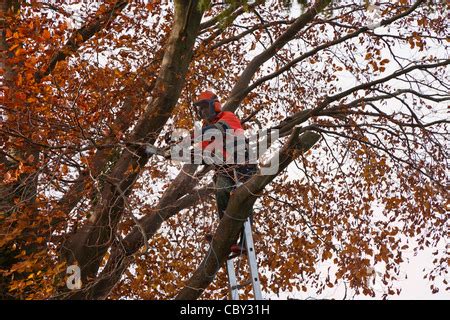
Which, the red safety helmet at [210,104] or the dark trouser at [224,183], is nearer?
the dark trouser at [224,183]

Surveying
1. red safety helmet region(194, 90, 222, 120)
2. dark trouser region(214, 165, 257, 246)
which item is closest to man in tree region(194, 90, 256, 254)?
dark trouser region(214, 165, 257, 246)

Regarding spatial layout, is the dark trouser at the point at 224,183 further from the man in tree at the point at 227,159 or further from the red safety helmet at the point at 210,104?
the red safety helmet at the point at 210,104

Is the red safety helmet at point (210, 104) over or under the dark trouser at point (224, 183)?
over

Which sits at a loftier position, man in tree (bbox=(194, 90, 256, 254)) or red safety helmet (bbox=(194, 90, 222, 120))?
red safety helmet (bbox=(194, 90, 222, 120))

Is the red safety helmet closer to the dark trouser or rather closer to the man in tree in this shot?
the man in tree

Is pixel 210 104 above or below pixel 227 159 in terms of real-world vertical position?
above

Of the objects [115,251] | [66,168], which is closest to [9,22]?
[66,168]

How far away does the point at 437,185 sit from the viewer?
40.5 feet

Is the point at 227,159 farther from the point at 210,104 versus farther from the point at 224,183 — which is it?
the point at 210,104

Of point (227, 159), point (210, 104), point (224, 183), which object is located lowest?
point (224, 183)

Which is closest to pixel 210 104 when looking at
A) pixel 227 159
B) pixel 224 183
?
pixel 227 159

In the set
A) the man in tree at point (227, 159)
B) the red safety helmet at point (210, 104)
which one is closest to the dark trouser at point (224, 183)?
the man in tree at point (227, 159)

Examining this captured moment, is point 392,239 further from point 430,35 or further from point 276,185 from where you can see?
point 430,35

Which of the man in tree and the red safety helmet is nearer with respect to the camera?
the man in tree
